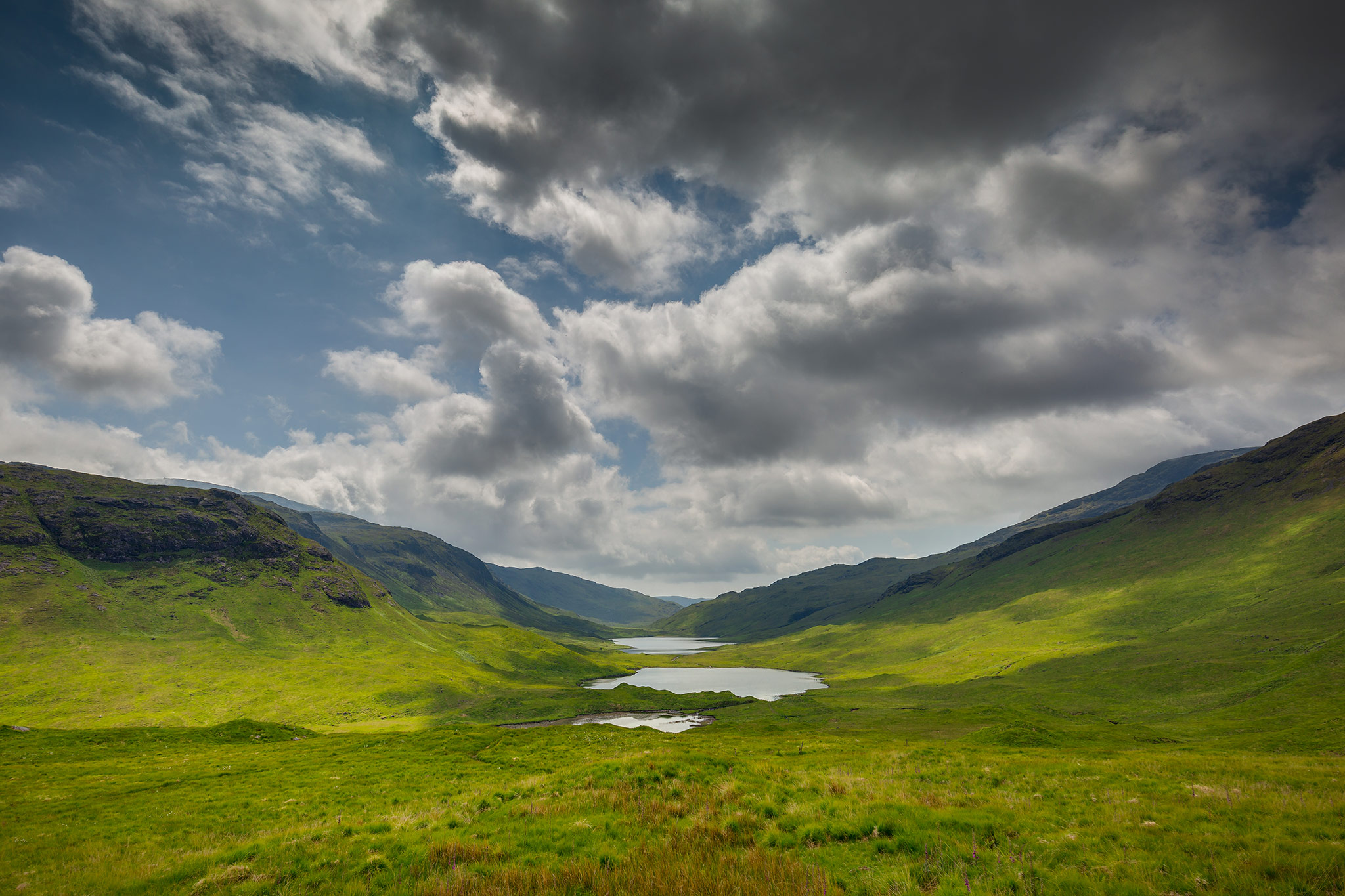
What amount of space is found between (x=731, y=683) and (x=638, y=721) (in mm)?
90347

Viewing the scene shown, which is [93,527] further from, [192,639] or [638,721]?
[638,721]

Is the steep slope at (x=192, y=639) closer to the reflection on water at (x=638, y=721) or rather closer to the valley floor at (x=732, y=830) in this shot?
the reflection on water at (x=638, y=721)

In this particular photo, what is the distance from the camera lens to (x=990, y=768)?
76.6ft

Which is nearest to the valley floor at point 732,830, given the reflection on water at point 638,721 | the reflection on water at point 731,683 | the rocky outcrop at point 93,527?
the reflection on water at point 638,721

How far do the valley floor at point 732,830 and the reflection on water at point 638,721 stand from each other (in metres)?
60.6

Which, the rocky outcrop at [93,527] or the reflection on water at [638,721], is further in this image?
the rocky outcrop at [93,527]

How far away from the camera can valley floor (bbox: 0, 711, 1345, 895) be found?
946 cm

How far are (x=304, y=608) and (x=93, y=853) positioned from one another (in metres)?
194

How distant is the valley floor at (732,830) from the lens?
31.0 ft

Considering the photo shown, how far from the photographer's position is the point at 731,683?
562 ft

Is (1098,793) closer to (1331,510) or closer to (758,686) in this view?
(758,686)

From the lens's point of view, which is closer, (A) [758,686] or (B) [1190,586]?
(A) [758,686]

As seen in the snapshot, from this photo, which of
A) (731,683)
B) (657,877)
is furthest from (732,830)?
(731,683)

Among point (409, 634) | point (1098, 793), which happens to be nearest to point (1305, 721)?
point (1098, 793)
